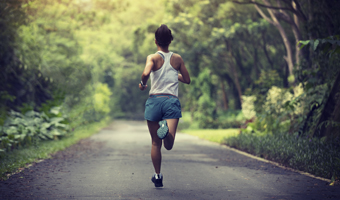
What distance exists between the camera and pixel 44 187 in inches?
242

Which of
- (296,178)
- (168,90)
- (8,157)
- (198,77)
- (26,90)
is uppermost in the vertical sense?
(198,77)

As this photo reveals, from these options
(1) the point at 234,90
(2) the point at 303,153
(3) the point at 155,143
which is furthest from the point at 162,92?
(1) the point at 234,90

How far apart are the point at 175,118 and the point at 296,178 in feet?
9.20

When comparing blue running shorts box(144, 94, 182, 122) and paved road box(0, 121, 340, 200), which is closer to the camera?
paved road box(0, 121, 340, 200)

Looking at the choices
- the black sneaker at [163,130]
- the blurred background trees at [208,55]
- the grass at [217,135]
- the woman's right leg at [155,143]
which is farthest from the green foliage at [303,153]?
the grass at [217,135]

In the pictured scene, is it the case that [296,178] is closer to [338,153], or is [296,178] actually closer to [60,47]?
[338,153]

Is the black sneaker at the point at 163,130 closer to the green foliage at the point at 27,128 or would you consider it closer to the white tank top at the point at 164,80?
the white tank top at the point at 164,80

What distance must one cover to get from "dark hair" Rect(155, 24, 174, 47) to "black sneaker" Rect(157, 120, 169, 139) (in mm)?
1203

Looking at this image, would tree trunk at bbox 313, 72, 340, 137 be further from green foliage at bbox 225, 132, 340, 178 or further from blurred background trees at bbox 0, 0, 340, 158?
green foliage at bbox 225, 132, 340, 178

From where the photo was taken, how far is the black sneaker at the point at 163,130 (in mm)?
5551

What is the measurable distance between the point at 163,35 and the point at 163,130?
4.71 ft

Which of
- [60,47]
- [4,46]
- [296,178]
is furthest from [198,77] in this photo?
[296,178]

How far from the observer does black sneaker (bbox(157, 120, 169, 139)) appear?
5551mm

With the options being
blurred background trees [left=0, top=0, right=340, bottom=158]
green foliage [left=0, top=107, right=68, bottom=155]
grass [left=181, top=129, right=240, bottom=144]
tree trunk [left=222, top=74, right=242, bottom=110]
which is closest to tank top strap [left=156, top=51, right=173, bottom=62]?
blurred background trees [left=0, top=0, right=340, bottom=158]
